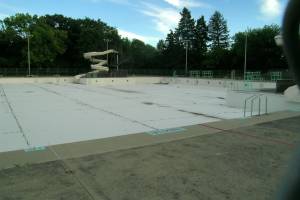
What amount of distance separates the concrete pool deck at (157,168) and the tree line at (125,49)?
1970 inches

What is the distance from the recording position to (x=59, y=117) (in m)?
15.1

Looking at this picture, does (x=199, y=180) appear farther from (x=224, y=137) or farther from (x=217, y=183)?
(x=224, y=137)

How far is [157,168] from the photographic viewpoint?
658cm


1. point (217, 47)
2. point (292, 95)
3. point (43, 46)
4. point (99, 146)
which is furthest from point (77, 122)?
point (217, 47)

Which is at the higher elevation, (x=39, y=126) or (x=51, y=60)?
(x=51, y=60)

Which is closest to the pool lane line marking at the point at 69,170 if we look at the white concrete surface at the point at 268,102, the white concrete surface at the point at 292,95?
the white concrete surface at the point at 268,102

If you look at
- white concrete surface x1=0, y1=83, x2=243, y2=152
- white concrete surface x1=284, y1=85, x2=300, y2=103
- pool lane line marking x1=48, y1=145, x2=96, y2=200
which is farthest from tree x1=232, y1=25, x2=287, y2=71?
pool lane line marking x1=48, y1=145, x2=96, y2=200

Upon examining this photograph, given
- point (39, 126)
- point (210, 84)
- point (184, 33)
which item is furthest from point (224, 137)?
point (184, 33)

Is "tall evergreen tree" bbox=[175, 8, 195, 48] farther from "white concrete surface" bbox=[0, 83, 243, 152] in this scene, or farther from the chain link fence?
"white concrete surface" bbox=[0, 83, 243, 152]

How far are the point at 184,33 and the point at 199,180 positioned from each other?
8058 centimetres

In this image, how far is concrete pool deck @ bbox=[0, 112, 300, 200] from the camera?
5.37 metres

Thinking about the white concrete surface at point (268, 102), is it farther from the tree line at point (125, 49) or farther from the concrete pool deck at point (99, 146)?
the tree line at point (125, 49)

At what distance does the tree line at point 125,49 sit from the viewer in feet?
206

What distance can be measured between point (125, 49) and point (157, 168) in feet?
252
